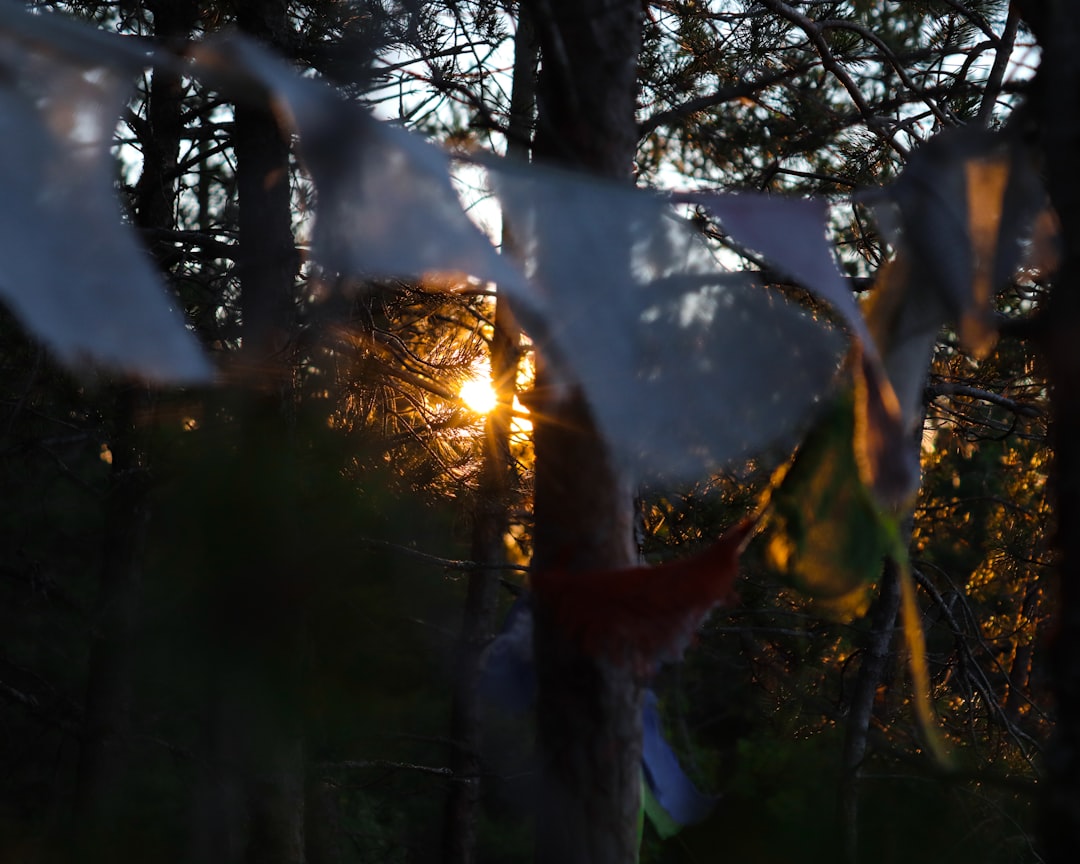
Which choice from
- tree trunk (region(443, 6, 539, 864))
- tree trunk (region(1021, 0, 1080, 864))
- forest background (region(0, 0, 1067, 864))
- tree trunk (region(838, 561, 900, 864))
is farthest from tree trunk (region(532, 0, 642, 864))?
tree trunk (region(838, 561, 900, 864))

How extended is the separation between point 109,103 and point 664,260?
37.2 inches

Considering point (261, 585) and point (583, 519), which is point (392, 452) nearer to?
point (261, 585)

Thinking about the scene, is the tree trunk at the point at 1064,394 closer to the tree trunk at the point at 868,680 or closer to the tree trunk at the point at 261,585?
the tree trunk at the point at 261,585

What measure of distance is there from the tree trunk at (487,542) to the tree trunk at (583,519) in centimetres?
160

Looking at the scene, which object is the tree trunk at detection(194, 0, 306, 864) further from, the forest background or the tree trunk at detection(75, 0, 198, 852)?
the tree trunk at detection(75, 0, 198, 852)

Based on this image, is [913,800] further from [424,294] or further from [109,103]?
[109,103]

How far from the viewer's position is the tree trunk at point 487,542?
13.9 ft

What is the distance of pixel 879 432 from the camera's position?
160 cm

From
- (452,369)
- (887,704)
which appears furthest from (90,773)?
(887,704)

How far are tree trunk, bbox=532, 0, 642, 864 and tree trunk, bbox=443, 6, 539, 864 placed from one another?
5.25 feet

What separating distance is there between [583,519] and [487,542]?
405 centimetres

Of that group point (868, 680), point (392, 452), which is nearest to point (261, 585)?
point (392, 452)

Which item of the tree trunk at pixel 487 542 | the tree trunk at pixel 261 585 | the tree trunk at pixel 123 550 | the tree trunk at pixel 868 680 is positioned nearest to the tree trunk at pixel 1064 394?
the tree trunk at pixel 261 585

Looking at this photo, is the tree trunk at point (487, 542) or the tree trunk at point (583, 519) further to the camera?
the tree trunk at point (487, 542)
